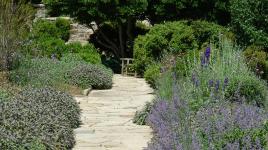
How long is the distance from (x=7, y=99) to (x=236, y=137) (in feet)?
12.2

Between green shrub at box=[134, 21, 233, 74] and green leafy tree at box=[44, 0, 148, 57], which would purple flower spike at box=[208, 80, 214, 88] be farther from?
green leafy tree at box=[44, 0, 148, 57]

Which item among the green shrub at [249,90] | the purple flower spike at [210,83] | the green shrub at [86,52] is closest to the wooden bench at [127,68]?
the green shrub at [86,52]

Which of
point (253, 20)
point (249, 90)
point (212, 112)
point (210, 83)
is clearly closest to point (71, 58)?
point (253, 20)

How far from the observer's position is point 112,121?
336 inches

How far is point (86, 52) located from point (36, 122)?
10.00 metres

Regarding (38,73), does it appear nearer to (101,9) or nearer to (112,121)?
(112,121)

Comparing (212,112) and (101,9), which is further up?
(101,9)

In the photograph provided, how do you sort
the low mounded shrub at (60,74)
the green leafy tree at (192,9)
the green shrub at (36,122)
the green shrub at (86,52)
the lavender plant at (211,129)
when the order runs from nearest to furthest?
1. the lavender plant at (211,129)
2. the green shrub at (36,122)
3. the low mounded shrub at (60,74)
4. the green shrub at (86,52)
5. the green leafy tree at (192,9)

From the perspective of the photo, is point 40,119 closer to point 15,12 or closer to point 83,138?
point 83,138

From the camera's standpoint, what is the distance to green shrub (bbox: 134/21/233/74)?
14031mm

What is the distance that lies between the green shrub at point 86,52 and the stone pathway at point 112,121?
83.3 inches

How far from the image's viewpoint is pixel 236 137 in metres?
4.50

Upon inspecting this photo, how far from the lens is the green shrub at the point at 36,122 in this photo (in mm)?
5343

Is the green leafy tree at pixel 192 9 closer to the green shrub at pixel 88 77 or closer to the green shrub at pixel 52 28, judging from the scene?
the green shrub at pixel 52 28
